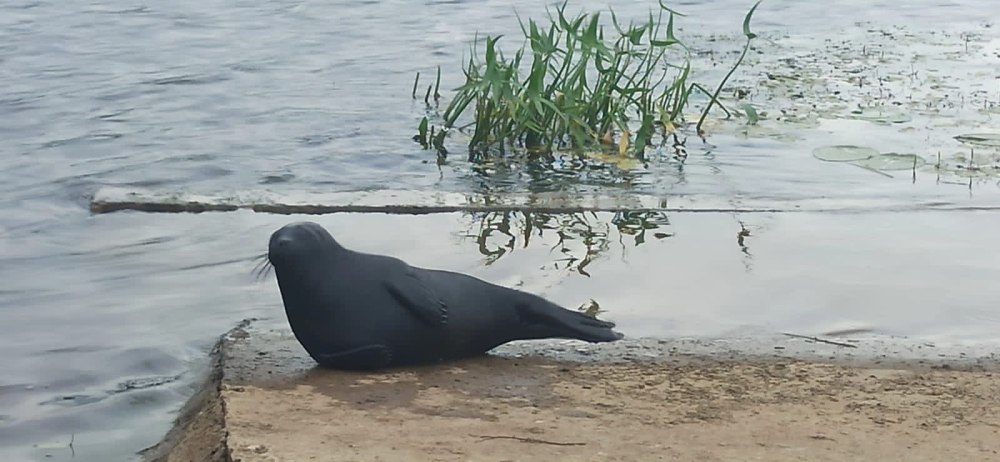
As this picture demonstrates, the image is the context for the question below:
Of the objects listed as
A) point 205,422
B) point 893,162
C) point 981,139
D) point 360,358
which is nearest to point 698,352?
point 360,358

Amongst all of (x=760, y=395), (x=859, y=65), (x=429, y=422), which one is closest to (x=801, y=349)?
(x=760, y=395)

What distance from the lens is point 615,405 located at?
3.78m

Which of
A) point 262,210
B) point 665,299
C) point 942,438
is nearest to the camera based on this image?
point 942,438

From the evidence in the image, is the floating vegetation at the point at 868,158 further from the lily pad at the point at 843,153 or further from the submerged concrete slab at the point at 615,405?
the submerged concrete slab at the point at 615,405

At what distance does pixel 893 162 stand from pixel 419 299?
3.94m

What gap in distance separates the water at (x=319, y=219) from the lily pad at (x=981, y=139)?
179mm

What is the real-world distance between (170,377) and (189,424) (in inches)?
23.6

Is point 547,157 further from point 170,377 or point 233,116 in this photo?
point 170,377

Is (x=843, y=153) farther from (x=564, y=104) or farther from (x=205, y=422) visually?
(x=205, y=422)

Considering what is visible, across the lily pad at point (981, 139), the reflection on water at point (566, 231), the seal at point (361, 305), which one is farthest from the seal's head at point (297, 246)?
the lily pad at point (981, 139)

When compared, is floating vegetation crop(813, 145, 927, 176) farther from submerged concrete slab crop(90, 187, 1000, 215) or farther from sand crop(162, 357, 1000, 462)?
sand crop(162, 357, 1000, 462)

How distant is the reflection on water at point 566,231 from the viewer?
5663 mm

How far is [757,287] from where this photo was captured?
525 cm

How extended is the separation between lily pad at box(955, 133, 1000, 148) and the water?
7.1 inches
